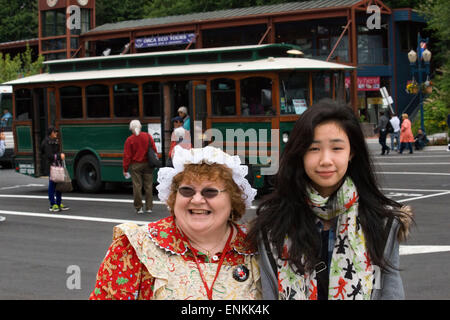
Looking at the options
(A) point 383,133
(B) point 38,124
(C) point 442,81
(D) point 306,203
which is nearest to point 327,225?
(D) point 306,203

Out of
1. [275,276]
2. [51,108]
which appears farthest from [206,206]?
[51,108]

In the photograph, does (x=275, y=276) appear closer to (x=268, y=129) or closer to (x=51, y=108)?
(x=268, y=129)

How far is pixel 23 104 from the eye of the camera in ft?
66.1

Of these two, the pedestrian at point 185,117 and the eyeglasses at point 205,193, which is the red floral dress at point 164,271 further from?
the pedestrian at point 185,117

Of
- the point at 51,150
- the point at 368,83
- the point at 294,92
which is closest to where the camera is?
the point at 51,150

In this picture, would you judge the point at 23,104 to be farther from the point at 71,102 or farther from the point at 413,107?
the point at 413,107

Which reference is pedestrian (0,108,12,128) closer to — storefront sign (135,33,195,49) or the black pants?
storefront sign (135,33,195,49)

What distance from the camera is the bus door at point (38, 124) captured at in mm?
19547

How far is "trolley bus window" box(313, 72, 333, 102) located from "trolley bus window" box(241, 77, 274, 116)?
114 cm

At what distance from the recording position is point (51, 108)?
63.5 ft

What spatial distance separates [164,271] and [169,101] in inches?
563

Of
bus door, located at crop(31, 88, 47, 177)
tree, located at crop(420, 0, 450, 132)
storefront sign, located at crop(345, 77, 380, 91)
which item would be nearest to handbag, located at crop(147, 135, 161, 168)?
bus door, located at crop(31, 88, 47, 177)

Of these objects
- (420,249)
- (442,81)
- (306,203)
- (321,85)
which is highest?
(442,81)

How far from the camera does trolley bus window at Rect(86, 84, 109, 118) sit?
1830 centimetres
